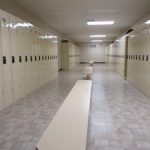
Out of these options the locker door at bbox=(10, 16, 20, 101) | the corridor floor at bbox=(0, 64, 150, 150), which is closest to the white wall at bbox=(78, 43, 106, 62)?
the corridor floor at bbox=(0, 64, 150, 150)

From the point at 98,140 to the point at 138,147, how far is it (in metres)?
0.60

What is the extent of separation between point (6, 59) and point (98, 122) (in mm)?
Answer: 2734

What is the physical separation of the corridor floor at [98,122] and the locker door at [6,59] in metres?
0.34

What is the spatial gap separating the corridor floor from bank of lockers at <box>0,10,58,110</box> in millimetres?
442

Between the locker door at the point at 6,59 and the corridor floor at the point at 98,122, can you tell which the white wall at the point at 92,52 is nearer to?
the corridor floor at the point at 98,122

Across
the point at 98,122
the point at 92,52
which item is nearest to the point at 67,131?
the point at 98,122

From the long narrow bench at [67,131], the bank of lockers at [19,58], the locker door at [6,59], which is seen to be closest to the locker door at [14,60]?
the bank of lockers at [19,58]

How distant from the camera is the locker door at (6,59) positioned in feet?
13.6

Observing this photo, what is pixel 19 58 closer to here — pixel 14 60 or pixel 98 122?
pixel 14 60

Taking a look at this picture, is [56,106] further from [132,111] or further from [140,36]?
[140,36]

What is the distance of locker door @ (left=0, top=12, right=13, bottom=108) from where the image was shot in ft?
13.6

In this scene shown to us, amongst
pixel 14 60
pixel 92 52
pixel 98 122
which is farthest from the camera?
pixel 92 52

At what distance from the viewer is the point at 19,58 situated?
5055 millimetres

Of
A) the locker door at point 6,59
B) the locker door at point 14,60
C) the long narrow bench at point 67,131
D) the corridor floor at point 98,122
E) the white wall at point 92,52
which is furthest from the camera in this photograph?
the white wall at point 92,52
